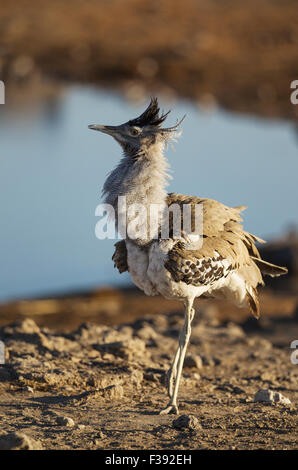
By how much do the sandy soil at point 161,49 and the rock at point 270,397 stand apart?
42.9 feet

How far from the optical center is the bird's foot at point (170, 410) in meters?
4.71

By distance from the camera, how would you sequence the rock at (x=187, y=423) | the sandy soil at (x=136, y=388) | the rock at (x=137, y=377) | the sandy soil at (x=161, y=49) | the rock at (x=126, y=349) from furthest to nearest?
1. the sandy soil at (x=161, y=49)
2. the rock at (x=126, y=349)
3. the rock at (x=137, y=377)
4. the rock at (x=187, y=423)
5. the sandy soil at (x=136, y=388)

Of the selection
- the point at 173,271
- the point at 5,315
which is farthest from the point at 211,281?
the point at 5,315

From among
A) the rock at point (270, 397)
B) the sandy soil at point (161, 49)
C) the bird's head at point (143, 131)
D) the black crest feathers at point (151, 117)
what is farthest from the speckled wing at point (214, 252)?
the sandy soil at point (161, 49)

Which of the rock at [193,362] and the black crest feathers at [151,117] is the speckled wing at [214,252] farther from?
the rock at [193,362]

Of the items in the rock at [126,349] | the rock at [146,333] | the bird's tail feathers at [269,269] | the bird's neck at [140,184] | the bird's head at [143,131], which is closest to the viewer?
the bird's neck at [140,184]

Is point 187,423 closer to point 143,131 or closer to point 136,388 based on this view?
point 136,388

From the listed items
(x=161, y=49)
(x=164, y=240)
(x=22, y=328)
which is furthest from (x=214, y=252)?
(x=161, y=49)

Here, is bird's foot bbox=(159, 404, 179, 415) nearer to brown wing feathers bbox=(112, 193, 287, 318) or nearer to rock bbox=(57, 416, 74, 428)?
rock bbox=(57, 416, 74, 428)

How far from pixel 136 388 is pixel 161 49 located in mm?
14982

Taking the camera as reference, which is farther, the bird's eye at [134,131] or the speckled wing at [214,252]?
the bird's eye at [134,131]

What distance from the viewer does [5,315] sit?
8.64 metres

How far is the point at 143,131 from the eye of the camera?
16.5 feet

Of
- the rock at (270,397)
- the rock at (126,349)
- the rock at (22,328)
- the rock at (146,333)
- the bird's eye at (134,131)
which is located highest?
the bird's eye at (134,131)
